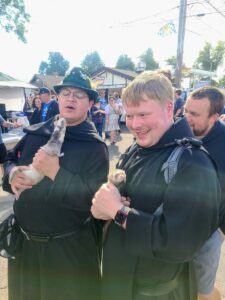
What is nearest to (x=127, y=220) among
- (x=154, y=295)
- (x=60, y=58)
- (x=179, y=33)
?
(x=154, y=295)

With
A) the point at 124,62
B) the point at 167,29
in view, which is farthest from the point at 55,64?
the point at 167,29

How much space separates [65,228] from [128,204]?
68 cm

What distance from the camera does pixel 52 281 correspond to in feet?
6.32

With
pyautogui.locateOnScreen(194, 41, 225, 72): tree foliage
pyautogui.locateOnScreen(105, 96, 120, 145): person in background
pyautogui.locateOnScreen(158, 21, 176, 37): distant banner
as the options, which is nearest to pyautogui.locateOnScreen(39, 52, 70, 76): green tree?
pyautogui.locateOnScreen(194, 41, 225, 72): tree foliage

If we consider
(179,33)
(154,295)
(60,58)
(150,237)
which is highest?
(60,58)

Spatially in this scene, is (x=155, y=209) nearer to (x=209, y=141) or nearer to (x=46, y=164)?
(x=46, y=164)

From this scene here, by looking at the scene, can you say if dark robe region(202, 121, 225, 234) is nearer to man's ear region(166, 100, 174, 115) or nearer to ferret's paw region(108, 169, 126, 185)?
man's ear region(166, 100, 174, 115)

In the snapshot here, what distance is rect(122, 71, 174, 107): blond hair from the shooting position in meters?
1.45

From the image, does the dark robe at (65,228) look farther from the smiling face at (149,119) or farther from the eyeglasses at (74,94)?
the smiling face at (149,119)

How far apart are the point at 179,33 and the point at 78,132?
1219 cm

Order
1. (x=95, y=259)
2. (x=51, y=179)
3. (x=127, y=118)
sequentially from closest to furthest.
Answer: (x=127, y=118) < (x=51, y=179) < (x=95, y=259)

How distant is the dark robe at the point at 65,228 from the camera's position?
1896mm

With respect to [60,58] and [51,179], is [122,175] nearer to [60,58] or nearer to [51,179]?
[51,179]

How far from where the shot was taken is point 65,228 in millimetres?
1938
